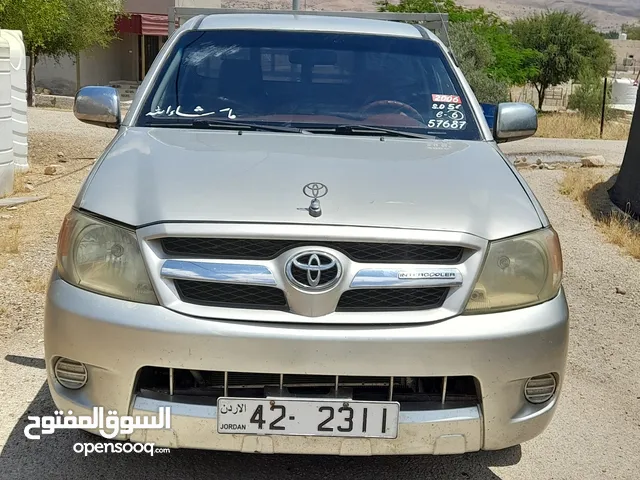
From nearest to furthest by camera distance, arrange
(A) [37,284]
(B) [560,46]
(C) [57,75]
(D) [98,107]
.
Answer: (D) [98,107], (A) [37,284], (C) [57,75], (B) [560,46]

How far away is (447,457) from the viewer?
137 inches

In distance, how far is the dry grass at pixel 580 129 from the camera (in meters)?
21.6

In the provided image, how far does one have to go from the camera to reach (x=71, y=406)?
2748 mm

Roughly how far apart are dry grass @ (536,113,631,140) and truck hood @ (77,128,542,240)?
18.8 m

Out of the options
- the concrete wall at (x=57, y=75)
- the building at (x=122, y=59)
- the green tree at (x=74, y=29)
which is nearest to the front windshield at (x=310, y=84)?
the green tree at (x=74, y=29)

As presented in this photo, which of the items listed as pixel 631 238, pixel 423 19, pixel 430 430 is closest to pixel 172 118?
pixel 430 430

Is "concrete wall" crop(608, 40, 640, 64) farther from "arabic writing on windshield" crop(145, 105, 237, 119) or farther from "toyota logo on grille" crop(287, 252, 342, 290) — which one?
"toyota logo on grille" crop(287, 252, 342, 290)

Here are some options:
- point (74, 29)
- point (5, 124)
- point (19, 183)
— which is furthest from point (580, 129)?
point (5, 124)

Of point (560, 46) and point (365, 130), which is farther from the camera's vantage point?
point (560, 46)

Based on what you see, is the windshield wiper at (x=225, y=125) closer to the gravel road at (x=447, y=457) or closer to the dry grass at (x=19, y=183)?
Answer: the gravel road at (x=447, y=457)

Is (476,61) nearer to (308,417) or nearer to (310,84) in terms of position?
(310,84)

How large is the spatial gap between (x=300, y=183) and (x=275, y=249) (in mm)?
362

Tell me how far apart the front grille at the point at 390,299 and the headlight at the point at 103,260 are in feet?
2.11

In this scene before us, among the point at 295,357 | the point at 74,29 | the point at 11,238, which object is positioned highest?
the point at 295,357
